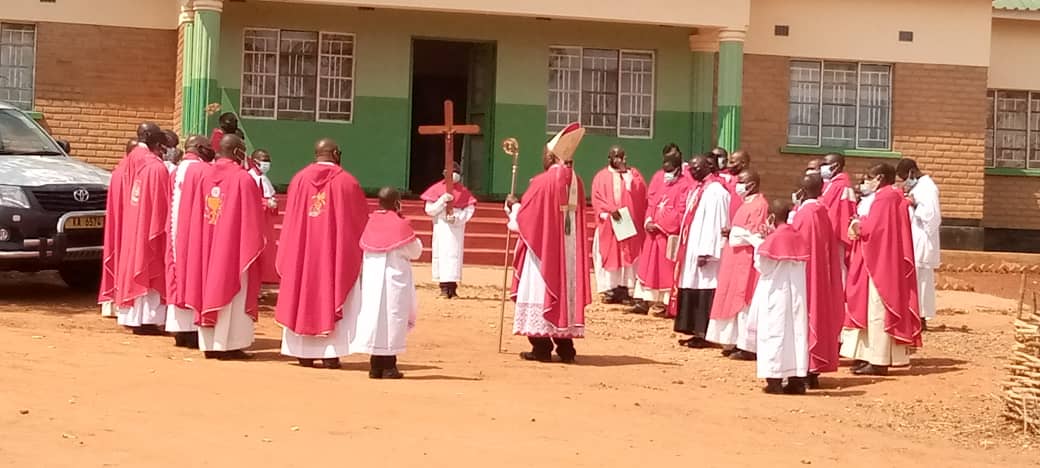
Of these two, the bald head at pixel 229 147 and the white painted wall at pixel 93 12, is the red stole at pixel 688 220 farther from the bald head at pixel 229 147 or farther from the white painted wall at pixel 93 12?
the white painted wall at pixel 93 12

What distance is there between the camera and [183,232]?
1273cm

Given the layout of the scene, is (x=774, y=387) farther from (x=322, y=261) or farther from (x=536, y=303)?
(x=322, y=261)

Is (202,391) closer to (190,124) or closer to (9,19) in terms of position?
(190,124)

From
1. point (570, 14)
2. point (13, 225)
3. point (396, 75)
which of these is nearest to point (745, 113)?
point (570, 14)

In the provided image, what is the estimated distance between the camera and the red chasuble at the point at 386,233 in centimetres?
1163

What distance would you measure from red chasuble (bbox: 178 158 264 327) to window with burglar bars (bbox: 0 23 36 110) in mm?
10083

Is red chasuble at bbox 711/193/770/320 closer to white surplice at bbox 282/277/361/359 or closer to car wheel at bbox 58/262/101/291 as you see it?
white surplice at bbox 282/277/361/359

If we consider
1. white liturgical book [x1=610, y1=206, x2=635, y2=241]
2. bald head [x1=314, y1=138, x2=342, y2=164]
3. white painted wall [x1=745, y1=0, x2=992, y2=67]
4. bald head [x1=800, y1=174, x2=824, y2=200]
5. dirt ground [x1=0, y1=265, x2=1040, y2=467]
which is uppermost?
white painted wall [x1=745, y1=0, x2=992, y2=67]

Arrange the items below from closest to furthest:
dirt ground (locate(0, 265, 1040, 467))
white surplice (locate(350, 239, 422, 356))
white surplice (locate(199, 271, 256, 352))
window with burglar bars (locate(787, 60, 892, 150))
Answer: dirt ground (locate(0, 265, 1040, 467)), white surplice (locate(350, 239, 422, 356)), white surplice (locate(199, 271, 256, 352)), window with burglar bars (locate(787, 60, 892, 150))

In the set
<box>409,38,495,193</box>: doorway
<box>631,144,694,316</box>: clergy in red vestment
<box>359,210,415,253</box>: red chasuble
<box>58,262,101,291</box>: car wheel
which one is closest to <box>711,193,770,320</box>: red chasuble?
<box>631,144,694,316</box>: clergy in red vestment

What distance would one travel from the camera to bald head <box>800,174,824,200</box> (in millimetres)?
12234

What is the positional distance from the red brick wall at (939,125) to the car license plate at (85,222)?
36.3 feet

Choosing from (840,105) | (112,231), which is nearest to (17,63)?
(112,231)

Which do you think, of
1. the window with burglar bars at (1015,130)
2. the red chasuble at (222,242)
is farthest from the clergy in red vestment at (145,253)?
the window with burglar bars at (1015,130)
